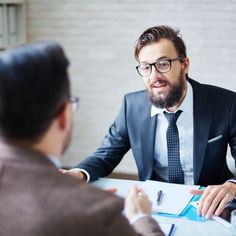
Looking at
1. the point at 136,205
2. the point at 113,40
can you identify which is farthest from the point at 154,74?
the point at 113,40

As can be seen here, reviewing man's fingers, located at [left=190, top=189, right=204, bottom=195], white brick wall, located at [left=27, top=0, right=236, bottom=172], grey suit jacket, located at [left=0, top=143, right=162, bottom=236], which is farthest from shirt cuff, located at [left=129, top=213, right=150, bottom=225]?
white brick wall, located at [left=27, top=0, right=236, bottom=172]

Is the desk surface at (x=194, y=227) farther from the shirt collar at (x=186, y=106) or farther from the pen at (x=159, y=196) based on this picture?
the shirt collar at (x=186, y=106)

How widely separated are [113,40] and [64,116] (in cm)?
246

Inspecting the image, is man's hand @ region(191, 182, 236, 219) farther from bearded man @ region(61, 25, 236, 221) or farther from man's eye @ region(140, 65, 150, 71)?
man's eye @ region(140, 65, 150, 71)

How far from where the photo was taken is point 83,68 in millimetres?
3453

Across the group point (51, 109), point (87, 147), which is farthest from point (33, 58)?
point (87, 147)

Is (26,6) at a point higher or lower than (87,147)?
higher

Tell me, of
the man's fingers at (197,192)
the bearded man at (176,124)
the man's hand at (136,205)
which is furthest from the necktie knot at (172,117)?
the man's hand at (136,205)

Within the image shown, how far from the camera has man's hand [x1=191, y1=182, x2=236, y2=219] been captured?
1536 mm

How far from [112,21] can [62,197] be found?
2615mm

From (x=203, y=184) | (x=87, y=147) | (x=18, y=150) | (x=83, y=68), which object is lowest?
(x=87, y=147)

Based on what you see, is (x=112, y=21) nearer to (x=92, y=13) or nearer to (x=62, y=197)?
(x=92, y=13)

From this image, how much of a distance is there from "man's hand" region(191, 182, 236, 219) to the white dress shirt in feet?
1.31

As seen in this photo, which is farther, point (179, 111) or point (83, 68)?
point (83, 68)
